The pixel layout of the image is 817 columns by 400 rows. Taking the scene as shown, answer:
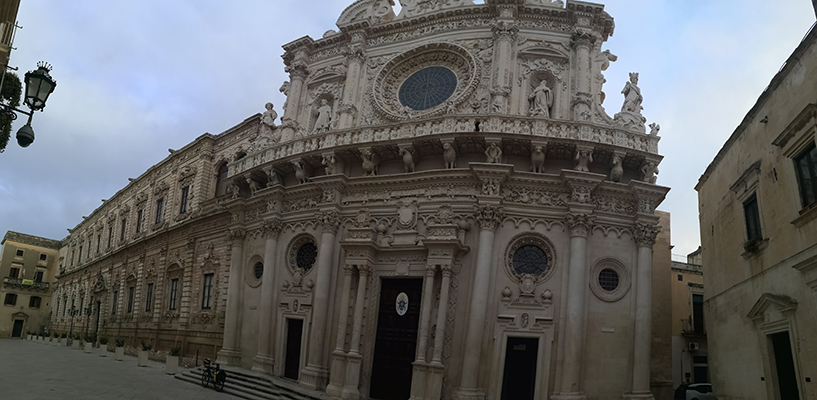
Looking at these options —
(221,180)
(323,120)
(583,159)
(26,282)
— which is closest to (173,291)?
(221,180)

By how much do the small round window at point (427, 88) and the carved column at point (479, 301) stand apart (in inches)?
248

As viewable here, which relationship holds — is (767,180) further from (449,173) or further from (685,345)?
(685,345)

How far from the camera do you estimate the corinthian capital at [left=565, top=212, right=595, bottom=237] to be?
16922 mm

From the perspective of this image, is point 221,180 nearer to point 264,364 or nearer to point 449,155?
point 264,364

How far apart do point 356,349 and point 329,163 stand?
692 cm

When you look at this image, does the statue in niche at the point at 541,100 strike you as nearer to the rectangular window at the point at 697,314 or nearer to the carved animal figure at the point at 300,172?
the carved animal figure at the point at 300,172

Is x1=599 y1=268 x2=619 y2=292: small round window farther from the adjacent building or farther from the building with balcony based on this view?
the building with balcony

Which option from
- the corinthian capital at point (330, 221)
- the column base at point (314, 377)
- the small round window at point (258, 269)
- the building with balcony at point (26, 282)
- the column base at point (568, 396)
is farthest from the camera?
the building with balcony at point (26, 282)

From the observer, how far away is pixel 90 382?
19.1 m

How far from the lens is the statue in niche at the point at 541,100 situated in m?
19.3

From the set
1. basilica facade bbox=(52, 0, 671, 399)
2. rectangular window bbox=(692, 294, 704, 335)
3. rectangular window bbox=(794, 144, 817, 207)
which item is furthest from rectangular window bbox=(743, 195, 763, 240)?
rectangular window bbox=(692, 294, 704, 335)

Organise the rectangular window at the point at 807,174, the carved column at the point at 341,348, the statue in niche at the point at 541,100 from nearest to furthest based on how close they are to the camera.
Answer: the rectangular window at the point at 807,174 → the carved column at the point at 341,348 → the statue in niche at the point at 541,100

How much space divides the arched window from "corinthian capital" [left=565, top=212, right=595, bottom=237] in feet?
65.9

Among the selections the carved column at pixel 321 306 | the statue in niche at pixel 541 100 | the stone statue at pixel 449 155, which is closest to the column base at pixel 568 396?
the carved column at pixel 321 306
